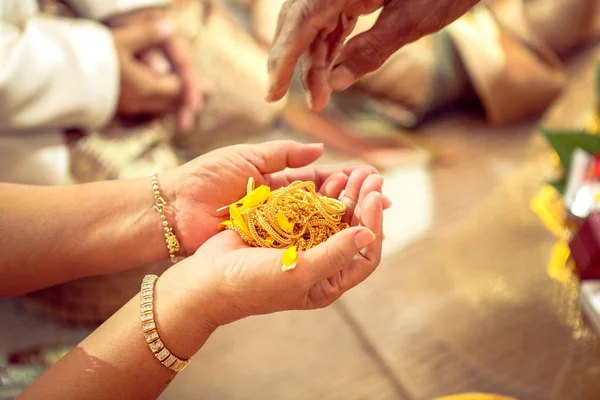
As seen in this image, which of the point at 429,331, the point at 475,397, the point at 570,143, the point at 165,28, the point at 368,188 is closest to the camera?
the point at 368,188

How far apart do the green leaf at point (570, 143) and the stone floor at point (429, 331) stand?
16 cm

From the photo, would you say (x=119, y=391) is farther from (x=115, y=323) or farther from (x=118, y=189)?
(x=118, y=189)

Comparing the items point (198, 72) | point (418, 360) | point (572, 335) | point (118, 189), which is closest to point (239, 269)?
point (118, 189)

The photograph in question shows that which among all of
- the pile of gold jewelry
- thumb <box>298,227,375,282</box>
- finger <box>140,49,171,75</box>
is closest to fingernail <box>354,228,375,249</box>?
thumb <box>298,227,375,282</box>

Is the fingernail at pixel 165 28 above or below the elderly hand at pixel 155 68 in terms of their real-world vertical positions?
above

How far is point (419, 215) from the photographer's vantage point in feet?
4.10

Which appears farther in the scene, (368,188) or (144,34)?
(144,34)

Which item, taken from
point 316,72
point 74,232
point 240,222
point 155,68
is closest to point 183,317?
point 240,222

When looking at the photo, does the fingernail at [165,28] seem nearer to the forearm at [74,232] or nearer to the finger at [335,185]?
the forearm at [74,232]

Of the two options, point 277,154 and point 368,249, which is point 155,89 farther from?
point 368,249

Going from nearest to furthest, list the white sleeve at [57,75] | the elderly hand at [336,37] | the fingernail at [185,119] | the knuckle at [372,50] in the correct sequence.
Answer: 1. the elderly hand at [336,37]
2. the knuckle at [372,50]
3. the white sleeve at [57,75]
4. the fingernail at [185,119]

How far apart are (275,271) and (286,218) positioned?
139 millimetres

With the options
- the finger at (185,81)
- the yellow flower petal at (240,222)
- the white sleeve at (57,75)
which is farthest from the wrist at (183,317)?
the finger at (185,81)

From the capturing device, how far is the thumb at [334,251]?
0.64 meters
